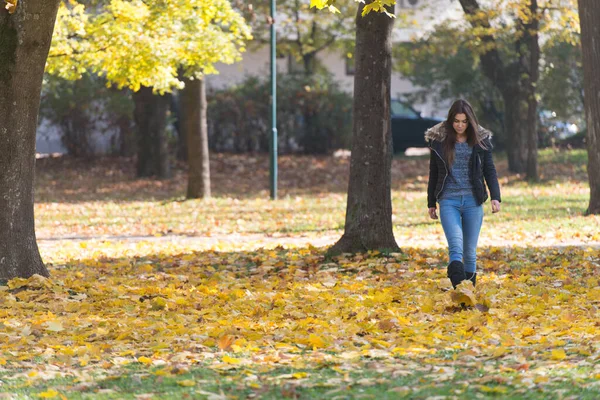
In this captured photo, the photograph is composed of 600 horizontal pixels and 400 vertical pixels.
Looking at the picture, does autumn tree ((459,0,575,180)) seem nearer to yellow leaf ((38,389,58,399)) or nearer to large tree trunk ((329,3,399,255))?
large tree trunk ((329,3,399,255))

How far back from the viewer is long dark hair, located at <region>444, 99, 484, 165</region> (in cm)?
903

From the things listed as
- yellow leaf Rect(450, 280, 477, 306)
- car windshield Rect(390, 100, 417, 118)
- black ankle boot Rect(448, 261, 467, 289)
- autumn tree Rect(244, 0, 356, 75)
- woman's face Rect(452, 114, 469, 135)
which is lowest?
yellow leaf Rect(450, 280, 477, 306)

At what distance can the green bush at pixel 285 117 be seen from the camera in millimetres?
31609

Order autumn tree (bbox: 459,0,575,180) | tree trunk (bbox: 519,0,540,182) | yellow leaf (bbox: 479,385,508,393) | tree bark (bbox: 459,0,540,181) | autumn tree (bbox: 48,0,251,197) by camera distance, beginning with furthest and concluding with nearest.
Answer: tree bark (bbox: 459,0,540,181), tree trunk (bbox: 519,0,540,182), autumn tree (bbox: 459,0,575,180), autumn tree (bbox: 48,0,251,197), yellow leaf (bbox: 479,385,508,393)

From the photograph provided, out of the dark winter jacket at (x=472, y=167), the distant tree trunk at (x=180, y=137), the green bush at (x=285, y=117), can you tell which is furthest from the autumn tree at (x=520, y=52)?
the dark winter jacket at (x=472, y=167)

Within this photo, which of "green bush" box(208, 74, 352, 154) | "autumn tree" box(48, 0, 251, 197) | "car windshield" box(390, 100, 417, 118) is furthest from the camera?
"car windshield" box(390, 100, 417, 118)

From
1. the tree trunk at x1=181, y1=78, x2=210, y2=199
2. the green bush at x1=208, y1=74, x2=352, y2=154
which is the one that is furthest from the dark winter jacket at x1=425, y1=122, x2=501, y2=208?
the green bush at x1=208, y1=74, x2=352, y2=154

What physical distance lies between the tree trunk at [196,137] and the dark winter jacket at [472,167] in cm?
1387

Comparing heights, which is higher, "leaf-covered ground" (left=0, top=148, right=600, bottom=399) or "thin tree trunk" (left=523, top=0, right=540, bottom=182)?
"thin tree trunk" (left=523, top=0, right=540, bottom=182)

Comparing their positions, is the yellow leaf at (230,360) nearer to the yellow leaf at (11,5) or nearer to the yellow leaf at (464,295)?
the yellow leaf at (464,295)

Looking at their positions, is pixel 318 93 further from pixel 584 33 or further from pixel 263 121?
pixel 584 33

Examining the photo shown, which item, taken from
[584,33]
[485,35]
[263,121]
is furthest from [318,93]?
[584,33]

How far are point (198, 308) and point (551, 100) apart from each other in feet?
84.6

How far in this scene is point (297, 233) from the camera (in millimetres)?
16969
